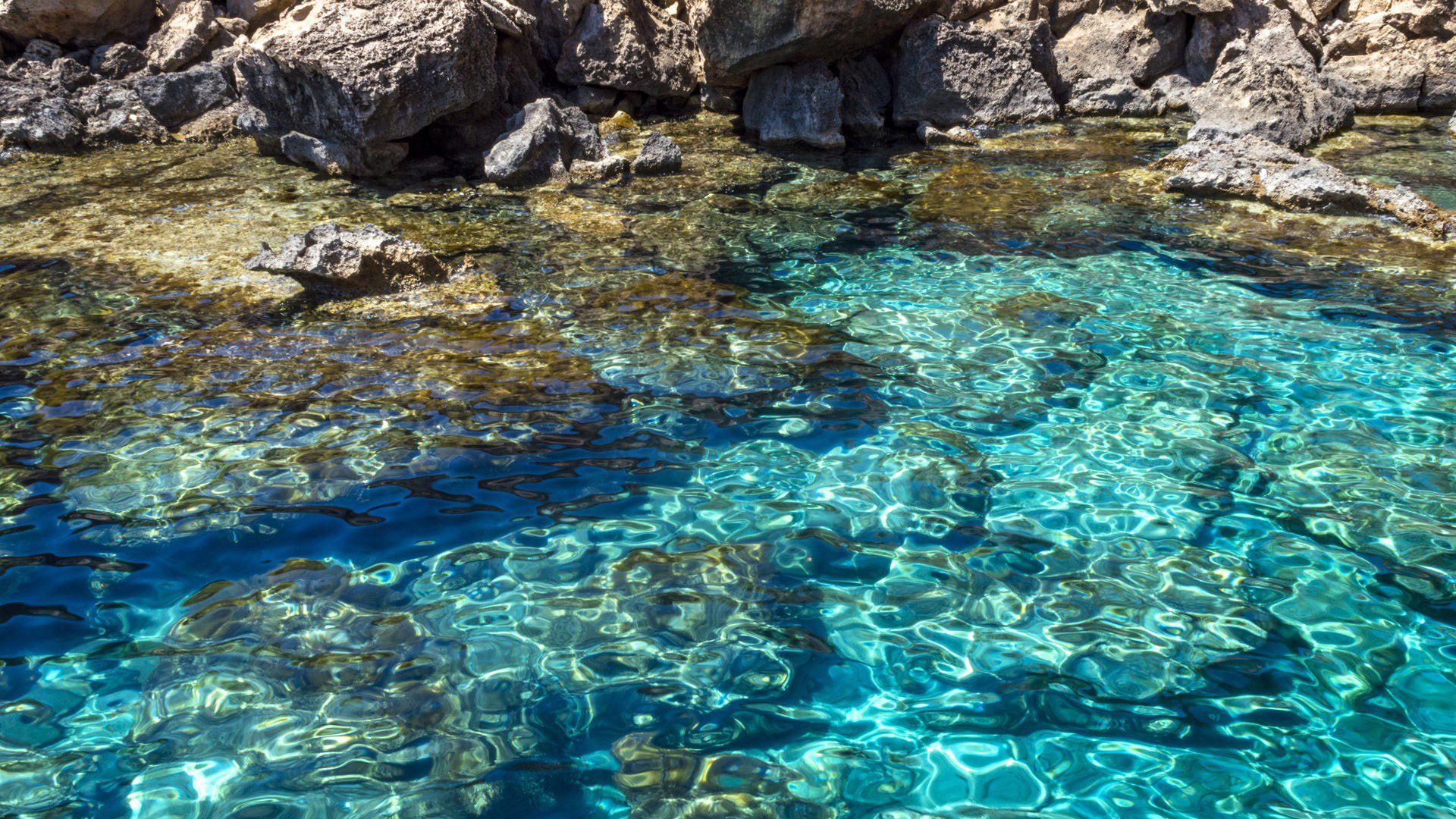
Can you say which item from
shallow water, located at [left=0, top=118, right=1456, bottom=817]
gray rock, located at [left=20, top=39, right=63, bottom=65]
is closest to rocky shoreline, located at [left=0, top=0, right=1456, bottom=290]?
gray rock, located at [left=20, top=39, right=63, bottom=65]

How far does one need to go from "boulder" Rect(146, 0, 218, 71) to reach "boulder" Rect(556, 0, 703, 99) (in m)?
4.01

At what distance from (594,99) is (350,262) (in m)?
5.53

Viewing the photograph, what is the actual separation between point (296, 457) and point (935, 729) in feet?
10.0

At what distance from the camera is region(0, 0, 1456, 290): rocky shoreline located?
9.20m

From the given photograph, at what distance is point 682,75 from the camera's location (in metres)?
11.6

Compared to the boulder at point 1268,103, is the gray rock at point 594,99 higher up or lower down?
higher up

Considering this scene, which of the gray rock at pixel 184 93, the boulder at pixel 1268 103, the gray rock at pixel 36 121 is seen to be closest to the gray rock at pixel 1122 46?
the boulder at pixel 1268 103

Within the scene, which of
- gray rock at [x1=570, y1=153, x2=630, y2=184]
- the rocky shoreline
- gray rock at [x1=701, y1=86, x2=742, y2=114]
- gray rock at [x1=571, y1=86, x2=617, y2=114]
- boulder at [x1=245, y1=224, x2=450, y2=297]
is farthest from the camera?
gray rock at [x1=701, y1=86, x2=742, y2=114]

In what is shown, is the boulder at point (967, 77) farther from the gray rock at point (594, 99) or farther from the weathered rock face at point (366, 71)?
the weathered rock face at point (366, 71)

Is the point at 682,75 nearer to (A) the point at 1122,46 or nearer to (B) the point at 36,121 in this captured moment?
(A) the point at 1122,46

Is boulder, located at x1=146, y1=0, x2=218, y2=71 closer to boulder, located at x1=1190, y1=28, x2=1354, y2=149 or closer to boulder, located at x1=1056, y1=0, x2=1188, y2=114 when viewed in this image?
boulder, located at x1=1056, y1=0, x2=1188, y2=114

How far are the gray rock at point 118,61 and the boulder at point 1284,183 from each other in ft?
36.1

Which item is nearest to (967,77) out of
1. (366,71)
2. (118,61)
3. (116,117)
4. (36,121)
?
(366,71)

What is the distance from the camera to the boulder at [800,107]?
1051 centimetres
